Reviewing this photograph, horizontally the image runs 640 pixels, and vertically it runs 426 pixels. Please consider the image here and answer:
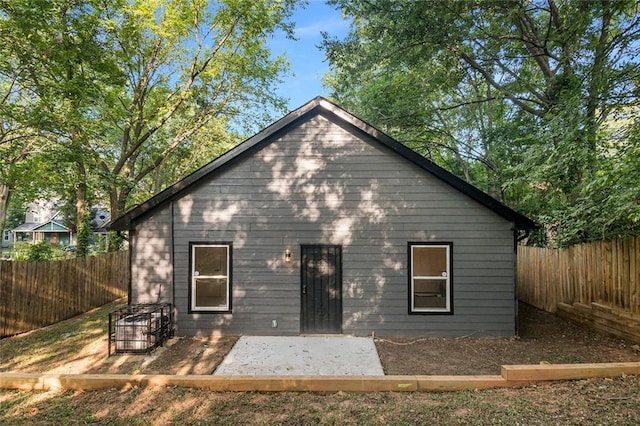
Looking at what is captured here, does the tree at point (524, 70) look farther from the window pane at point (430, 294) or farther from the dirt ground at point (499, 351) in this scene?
the window pane at point (430, 294)

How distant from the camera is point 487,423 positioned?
3.72 m

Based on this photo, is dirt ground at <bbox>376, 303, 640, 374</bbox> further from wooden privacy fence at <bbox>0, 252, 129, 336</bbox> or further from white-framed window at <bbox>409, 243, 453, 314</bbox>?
wooden privacy fence at <bbox>0, 252, 129, 336</bbox>

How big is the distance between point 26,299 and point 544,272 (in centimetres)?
1333

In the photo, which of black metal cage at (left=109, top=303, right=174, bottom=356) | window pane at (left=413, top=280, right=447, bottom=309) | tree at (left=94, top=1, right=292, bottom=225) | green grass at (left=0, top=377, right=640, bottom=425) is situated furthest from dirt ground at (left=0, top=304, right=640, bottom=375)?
tree at (left=94, top=1, right=292, bottom=225)

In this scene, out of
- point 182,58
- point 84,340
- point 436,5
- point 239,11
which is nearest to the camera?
point 84,340

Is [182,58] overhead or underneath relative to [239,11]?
underneath

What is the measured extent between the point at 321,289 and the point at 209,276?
99.6 inches

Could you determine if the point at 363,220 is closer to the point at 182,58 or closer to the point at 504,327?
the point at 504,327

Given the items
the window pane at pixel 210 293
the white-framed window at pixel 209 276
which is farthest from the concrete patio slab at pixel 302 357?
the window pane at pixel 210 293

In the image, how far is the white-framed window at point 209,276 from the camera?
746cm

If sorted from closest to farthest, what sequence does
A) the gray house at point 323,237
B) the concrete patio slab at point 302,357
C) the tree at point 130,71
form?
the concrete patio slab at point 302,357 < the gray house at point 323,237 < the tree at point 130,71

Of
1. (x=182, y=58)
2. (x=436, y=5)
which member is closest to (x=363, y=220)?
(x=436, y=5)

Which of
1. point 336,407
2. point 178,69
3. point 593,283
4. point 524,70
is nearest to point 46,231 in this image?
point 178,69

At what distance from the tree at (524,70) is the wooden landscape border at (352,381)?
3.64m
